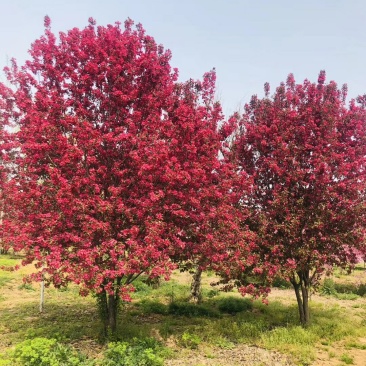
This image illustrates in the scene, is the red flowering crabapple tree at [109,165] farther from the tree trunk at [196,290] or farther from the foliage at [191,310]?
the tree trunk at [196,290]

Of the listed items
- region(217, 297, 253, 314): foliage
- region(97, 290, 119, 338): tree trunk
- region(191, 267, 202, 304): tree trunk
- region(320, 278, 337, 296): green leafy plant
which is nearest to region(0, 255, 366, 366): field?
region(217, 297, 253, 314): foliage

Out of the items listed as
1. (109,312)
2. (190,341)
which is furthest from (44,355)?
(190,341)

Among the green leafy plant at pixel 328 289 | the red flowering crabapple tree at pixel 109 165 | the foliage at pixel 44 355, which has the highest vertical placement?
the red flowering crabapple tree at pixel 109 165

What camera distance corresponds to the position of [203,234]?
9.88 metres

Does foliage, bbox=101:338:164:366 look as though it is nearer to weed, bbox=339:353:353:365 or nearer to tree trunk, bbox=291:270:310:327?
weed, bbox=339:353:353:365

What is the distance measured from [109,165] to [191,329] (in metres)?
6.51

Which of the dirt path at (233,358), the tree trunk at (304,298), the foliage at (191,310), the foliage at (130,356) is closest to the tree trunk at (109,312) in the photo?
the foliage at (130,356)

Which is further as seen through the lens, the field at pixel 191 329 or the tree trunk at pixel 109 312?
the tree trunk at pixel 109 312

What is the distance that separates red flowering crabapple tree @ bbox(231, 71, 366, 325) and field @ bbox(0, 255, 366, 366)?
6.37ft

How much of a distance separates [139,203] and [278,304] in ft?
→ 36.5

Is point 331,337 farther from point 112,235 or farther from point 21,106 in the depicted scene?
point 21,106

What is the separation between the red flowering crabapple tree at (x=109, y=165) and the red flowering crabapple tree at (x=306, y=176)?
7.36ft

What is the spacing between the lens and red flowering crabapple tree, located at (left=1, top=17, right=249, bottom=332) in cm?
855

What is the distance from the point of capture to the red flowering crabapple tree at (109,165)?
8.55 metres
